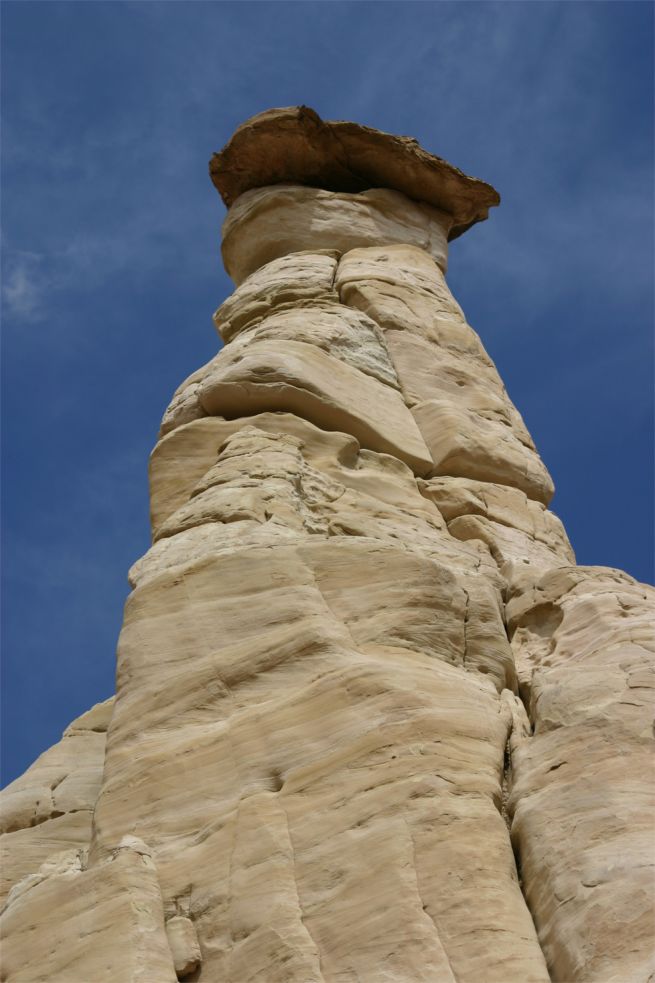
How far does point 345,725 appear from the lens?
7.81m

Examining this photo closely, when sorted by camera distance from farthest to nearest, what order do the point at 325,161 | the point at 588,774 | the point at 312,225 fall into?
the point at 325,161
the point at 312,225
the point at 588,774

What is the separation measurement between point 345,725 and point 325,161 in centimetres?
1120

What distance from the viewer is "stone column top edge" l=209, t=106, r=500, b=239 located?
17.5m

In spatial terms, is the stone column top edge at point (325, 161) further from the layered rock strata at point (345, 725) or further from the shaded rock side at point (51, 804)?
the shaded rock side at point (51, 804)

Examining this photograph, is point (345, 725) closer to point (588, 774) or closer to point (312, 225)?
point (588, 774)

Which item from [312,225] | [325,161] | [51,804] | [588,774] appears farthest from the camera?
[325,161]

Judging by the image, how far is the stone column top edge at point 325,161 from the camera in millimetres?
17453

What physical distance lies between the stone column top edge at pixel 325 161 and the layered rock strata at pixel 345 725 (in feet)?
16.2

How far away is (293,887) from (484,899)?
94 cm

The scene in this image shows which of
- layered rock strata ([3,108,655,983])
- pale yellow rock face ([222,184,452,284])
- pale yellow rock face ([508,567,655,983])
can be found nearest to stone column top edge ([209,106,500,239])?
pale yellow rock face ([222,184,452,284])

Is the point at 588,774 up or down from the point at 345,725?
down

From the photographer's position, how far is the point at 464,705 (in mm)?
8172

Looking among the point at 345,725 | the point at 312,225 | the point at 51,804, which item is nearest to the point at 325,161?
the point at 312,225

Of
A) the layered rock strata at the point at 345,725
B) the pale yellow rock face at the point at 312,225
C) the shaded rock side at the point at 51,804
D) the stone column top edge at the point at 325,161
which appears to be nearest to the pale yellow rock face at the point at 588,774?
the layered rock strata at the point at 345,725
